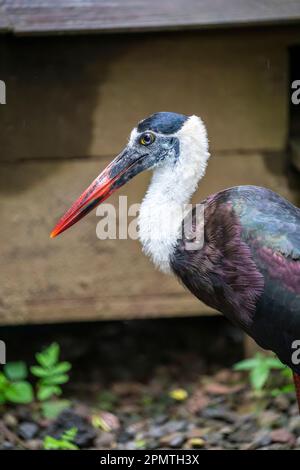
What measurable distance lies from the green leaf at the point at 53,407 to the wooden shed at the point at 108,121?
1.50 ft

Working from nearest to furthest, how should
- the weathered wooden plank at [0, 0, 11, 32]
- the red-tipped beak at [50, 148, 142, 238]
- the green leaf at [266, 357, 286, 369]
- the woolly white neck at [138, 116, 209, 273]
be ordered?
1. the woolly white neck at [138, 116, 209, 273]
2. the red-tipped beak at [50, 148, 142, 238]
3. the weathered wooden plank at [0, 0, 11, 32]
4. the green leaf at [266, 357, 286, 369]

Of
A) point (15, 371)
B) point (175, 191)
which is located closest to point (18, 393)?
point (15, 371)

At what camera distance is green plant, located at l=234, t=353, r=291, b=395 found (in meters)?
5.13

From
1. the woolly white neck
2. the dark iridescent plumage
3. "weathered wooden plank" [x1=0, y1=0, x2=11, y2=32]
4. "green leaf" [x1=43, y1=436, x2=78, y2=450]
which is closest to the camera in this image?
the dark iridescent plumage

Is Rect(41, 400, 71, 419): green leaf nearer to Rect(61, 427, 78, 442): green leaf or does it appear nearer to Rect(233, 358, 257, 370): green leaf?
Rect(61, 427, 78, 442): green leaf

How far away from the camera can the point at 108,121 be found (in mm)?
5098

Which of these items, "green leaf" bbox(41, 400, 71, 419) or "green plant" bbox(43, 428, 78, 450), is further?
"green leaf" bbox(41, 400, 71, 419)

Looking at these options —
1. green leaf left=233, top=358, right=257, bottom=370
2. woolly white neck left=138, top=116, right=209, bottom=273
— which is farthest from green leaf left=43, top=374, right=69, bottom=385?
woolly white neck left=138, top=116, right=209, bottom=273

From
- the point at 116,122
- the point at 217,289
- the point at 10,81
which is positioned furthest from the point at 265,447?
the point at 10,81

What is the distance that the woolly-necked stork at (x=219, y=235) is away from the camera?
3.74 m

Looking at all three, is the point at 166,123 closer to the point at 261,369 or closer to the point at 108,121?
the point at 108,121

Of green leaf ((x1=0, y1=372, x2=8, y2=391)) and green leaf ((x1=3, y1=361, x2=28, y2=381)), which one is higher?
green leaf ((x1=3, y1=361, x2=28, y2=381))

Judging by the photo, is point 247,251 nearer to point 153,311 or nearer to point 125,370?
point 153,311

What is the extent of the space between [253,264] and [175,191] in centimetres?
48
